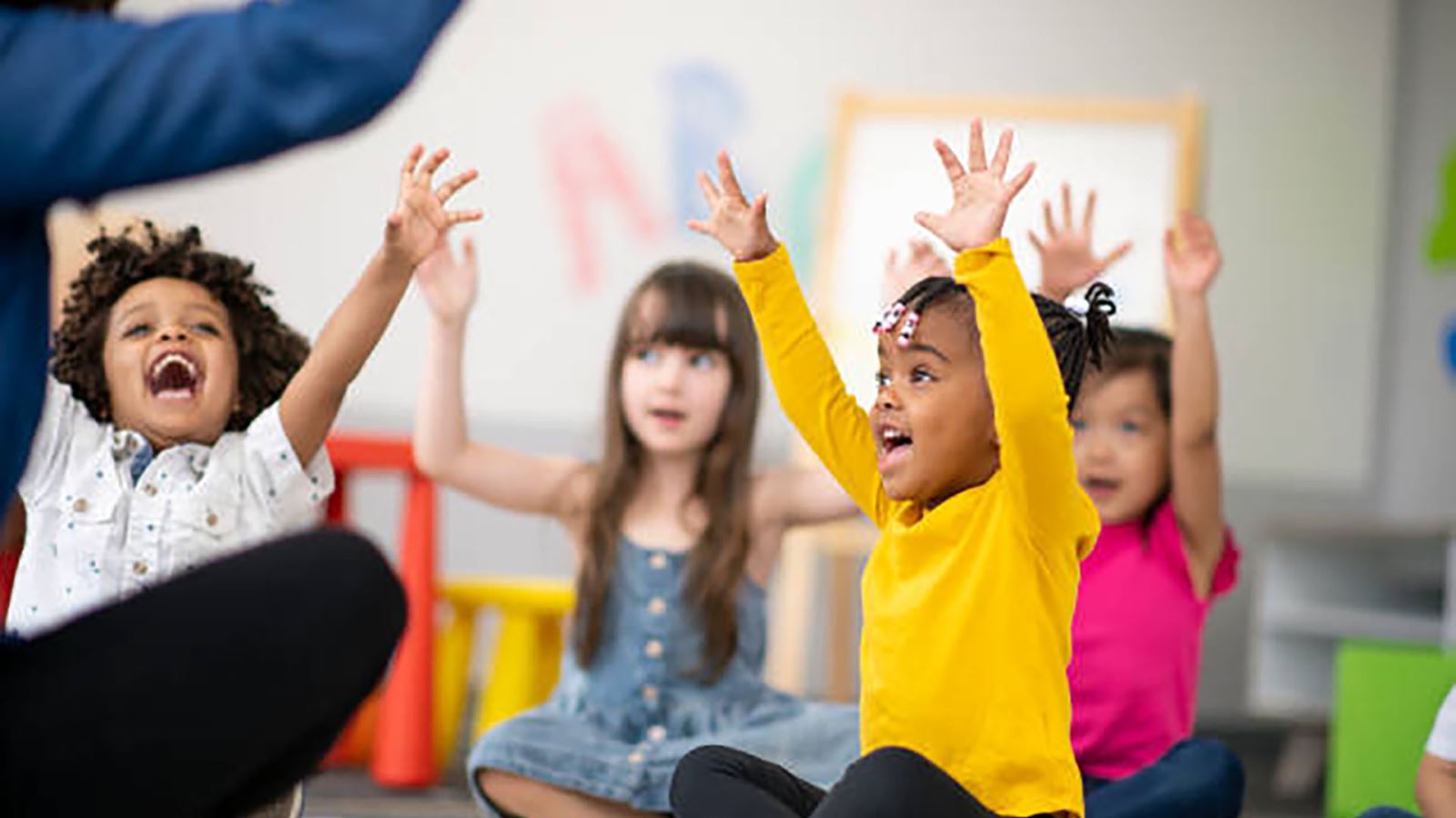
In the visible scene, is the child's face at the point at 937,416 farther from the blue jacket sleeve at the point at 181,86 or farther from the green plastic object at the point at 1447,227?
the green plastic object at the point at 1447,227

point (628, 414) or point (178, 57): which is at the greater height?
point (178, 57)

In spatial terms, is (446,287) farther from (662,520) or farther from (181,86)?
(181,86)

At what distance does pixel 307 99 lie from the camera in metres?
0.98

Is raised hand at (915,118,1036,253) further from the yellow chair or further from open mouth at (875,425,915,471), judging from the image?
the yellow chair

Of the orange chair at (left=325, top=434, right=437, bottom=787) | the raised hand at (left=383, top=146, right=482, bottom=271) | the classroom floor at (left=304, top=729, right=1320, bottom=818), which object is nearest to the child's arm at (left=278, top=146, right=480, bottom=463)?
the raised hand at (left=383, top=146, right=482, bottom=271)

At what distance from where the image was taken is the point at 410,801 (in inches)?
95.9

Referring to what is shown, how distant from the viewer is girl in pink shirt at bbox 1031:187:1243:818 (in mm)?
1774

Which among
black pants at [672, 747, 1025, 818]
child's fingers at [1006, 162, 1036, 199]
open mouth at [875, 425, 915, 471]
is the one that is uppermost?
child's fingers at [1006, 162, 1036, 199]

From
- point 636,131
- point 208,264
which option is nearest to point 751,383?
point 208,264

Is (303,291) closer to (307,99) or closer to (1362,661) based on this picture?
(1362,661)

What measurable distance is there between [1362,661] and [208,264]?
4.87 ft

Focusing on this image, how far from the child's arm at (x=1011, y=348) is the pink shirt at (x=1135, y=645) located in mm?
553

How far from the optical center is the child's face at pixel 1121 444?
74.2 inches

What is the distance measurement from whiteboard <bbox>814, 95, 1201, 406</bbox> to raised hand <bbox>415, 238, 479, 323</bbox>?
164 cm
